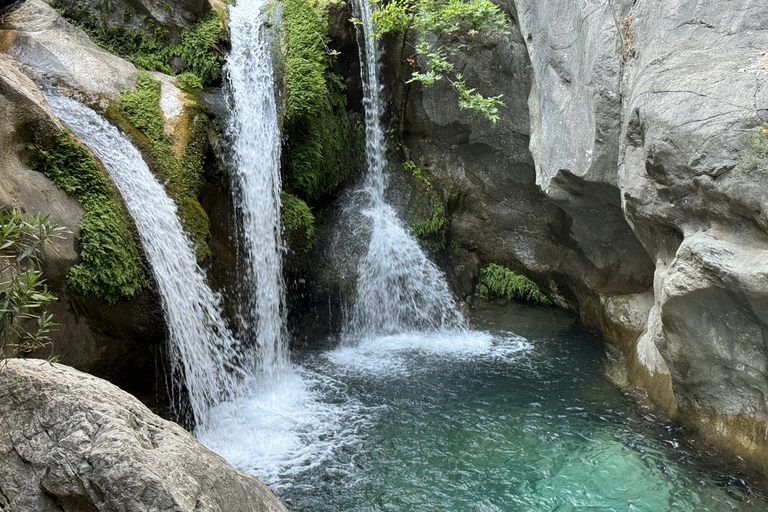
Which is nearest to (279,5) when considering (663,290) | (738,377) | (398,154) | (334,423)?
(398,154)

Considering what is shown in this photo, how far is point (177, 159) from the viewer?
20.9ft

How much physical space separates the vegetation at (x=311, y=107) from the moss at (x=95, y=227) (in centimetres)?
279

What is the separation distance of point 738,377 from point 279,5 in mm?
7243

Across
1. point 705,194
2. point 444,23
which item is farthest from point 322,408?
point 444,23

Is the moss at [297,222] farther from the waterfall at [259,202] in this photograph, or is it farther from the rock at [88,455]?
the rock at [88,455]

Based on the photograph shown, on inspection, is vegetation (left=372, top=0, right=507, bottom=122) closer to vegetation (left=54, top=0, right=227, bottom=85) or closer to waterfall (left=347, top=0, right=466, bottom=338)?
waterfall (left=347, top=0, right=466, bottom=338)

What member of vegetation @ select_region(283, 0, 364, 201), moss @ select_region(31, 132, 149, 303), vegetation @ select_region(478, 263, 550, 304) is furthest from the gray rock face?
moss @ select_region(31, 132, 149, 303)

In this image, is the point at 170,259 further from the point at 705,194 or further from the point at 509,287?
the point at 509,287

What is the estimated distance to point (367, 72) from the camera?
29.3ft

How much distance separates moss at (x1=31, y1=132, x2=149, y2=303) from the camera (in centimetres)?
514

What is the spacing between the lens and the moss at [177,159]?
6.24m

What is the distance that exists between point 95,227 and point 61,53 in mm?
2635

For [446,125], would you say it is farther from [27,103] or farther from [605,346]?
[27,103]

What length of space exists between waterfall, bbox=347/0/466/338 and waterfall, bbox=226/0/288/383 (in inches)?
57.0
